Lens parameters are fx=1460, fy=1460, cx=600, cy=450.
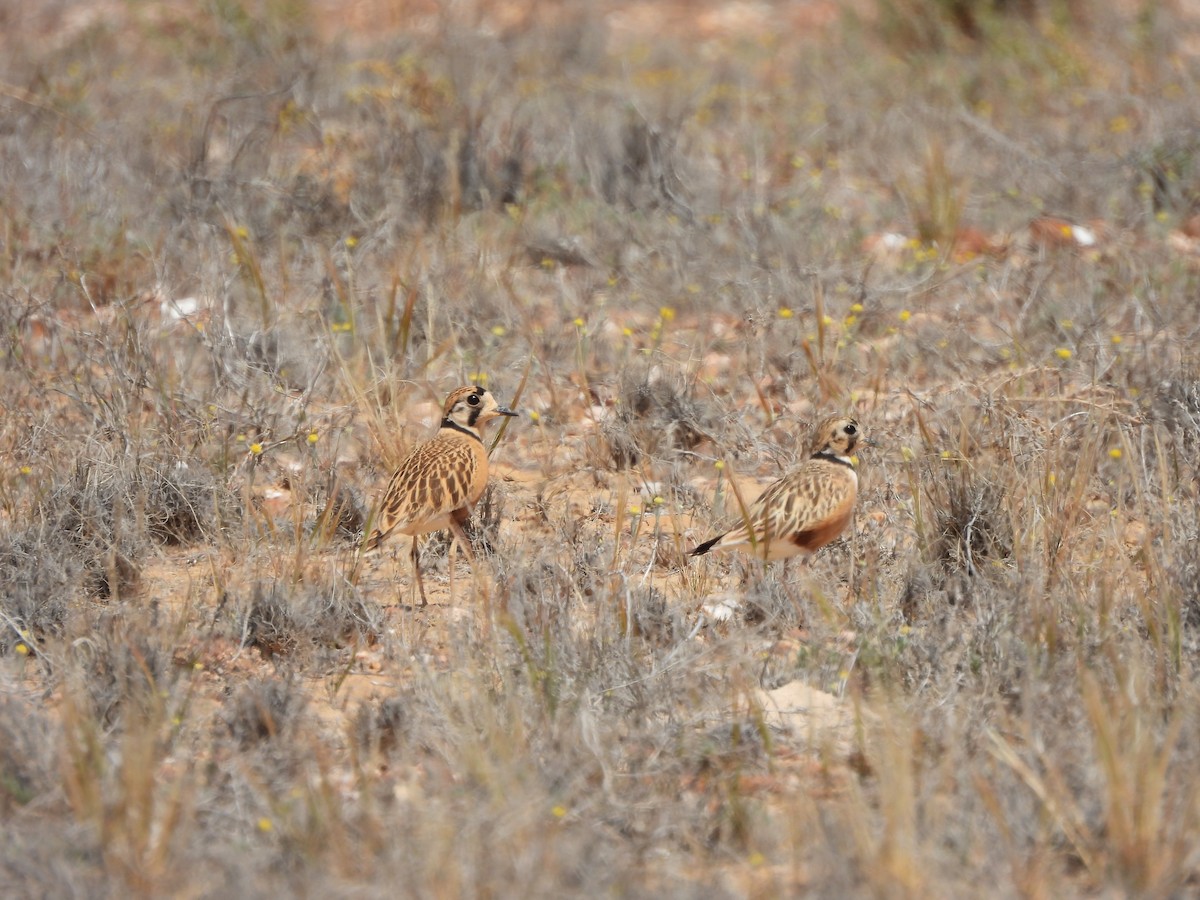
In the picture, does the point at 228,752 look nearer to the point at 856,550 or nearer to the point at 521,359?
the point at 856,550

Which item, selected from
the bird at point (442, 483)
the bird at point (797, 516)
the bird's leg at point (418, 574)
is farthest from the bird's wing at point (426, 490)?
the bird at point (797, 516)

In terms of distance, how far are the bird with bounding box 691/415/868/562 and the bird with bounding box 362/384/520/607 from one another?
33.7 inches

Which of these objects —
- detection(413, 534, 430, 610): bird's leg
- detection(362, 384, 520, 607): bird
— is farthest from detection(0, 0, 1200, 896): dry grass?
detection(362, 384, 520, 607): bird

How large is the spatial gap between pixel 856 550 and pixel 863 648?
35.4 inches

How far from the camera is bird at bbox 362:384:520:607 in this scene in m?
4.91

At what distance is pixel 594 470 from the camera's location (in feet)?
19.5

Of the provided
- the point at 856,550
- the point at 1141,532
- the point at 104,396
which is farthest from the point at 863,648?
the point at 104,396

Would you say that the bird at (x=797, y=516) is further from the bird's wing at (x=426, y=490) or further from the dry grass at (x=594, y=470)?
the bird's wing at (x=426, y=490)

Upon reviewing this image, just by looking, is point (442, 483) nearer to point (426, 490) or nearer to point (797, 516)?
point (426, 490)

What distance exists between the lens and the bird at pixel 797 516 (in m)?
4.71

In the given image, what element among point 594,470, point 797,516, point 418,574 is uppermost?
point 797,516

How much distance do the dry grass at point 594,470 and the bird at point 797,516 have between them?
0.47 ft

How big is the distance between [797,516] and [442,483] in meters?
1.21

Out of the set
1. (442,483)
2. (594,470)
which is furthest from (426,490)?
(594,470)
